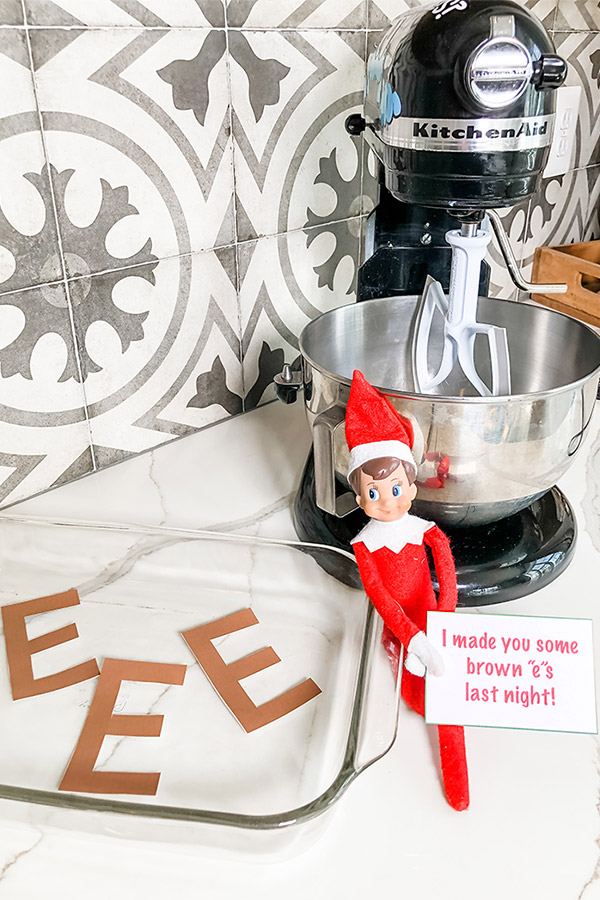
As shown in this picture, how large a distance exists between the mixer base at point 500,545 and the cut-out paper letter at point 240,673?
8cm

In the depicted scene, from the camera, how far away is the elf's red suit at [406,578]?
18.1 inches

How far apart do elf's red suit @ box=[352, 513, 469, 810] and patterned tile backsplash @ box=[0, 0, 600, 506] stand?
33 cm

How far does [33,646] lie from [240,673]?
0.15 metres

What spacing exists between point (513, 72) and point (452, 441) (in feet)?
0.83

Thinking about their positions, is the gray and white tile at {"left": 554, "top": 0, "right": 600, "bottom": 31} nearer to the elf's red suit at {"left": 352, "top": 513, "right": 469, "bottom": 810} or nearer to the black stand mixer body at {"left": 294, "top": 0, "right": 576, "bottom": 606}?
the black stand mixer body at {"left": 294, "top": 0, "right": 576, "bottom": 606}

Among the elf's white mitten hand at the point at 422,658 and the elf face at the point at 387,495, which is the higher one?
the elf face at the point at 387,495

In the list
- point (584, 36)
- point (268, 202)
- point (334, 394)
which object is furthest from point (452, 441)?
point (584, 36)

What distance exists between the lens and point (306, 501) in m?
0.64

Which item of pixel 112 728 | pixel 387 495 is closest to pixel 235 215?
pixel 387 495

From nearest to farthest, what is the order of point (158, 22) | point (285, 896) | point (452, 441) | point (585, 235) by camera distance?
point (285, 896) → point (452, 441) → point (158, 22) → point (585, 235)

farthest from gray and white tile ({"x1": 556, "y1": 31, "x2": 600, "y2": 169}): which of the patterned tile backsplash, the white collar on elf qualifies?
the white collar on elf

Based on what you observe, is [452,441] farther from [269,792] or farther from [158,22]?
[158,22]

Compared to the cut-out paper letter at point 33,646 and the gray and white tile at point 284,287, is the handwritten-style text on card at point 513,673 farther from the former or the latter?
the gray and white tile at point 284,287

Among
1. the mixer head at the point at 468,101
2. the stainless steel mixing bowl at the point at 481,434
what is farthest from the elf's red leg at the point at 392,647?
the mixer head at the point at 468,101
